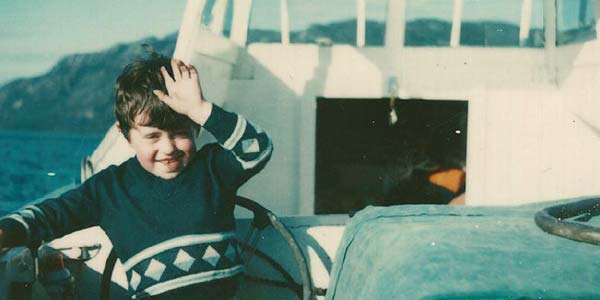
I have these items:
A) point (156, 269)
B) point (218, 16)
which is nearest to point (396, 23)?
point (218, 16)

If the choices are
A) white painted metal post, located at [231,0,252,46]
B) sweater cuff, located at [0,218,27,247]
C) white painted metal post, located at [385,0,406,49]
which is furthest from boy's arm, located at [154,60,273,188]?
white painted metal post, located at [385,0,406,49]

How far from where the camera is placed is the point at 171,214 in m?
1.92

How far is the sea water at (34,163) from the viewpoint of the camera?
51.8 ft

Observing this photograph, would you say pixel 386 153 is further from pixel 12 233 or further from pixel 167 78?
pixel 12 233

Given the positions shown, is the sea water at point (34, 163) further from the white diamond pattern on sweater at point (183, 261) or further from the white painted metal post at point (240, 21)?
the white diamond pattern on sweater at point (183, 261)

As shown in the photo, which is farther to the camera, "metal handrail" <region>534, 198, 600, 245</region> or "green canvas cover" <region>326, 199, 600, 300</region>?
"metal handrail" <region>534, 198, 600, 245</region>

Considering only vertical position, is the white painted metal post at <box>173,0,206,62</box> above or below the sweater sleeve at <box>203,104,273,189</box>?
above

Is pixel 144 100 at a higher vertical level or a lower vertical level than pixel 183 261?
higher

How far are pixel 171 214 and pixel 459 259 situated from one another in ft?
3.03

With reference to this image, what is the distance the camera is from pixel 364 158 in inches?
217

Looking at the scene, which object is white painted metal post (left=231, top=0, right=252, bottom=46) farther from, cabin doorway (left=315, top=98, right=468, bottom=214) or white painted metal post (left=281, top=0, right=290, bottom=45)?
cabin doorway (left=315, top=98, right=468, bottom=214)

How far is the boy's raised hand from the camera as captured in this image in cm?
181

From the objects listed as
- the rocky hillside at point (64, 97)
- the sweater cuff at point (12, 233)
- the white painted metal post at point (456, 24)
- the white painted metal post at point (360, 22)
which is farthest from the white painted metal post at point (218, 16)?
the rocky hillside at point (64, 97)

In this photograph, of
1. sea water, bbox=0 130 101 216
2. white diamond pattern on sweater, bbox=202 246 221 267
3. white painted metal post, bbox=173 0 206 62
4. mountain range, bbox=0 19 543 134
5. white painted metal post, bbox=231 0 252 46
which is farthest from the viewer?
mountain range, bbox=0 19 543 134
